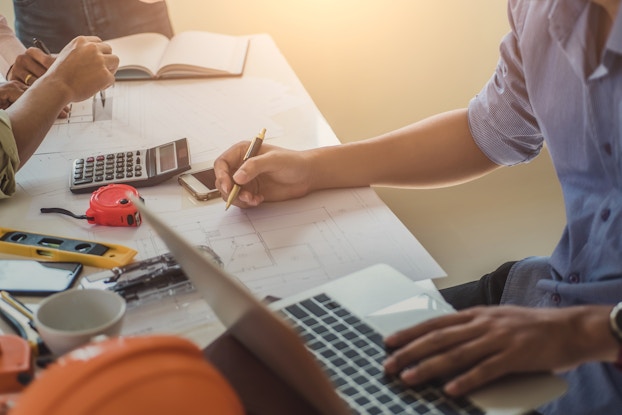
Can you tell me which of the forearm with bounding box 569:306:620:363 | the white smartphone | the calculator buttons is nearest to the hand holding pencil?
the white smartphone

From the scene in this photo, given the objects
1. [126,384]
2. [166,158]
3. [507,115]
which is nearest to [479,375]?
[126,384]

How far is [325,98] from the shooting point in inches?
112

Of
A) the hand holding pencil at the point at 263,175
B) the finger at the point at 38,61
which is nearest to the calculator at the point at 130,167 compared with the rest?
the hand holding pencil at the point at 263,175

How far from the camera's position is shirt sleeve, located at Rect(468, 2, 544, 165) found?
112cm

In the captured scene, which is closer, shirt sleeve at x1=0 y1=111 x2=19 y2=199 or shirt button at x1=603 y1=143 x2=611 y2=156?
shirt button at x1=603 y1=143 x2=611 y2=156

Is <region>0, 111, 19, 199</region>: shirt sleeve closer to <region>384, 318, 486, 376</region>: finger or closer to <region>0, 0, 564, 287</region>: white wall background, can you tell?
<region>384, 318, 486, 376</region>: finger

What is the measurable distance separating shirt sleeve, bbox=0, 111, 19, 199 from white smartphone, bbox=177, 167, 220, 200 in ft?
0.88

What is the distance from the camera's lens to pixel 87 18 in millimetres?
1925

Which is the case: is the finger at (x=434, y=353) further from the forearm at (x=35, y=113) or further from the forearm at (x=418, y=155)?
the forearm at (x=35, y=113)

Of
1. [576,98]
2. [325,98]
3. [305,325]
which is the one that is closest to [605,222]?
[576,98]

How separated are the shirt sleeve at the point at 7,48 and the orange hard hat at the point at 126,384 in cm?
134

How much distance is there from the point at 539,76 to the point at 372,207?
319mm

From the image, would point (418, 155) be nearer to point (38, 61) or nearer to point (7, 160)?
point (7, 160)

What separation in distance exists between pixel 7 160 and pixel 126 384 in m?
0.77
